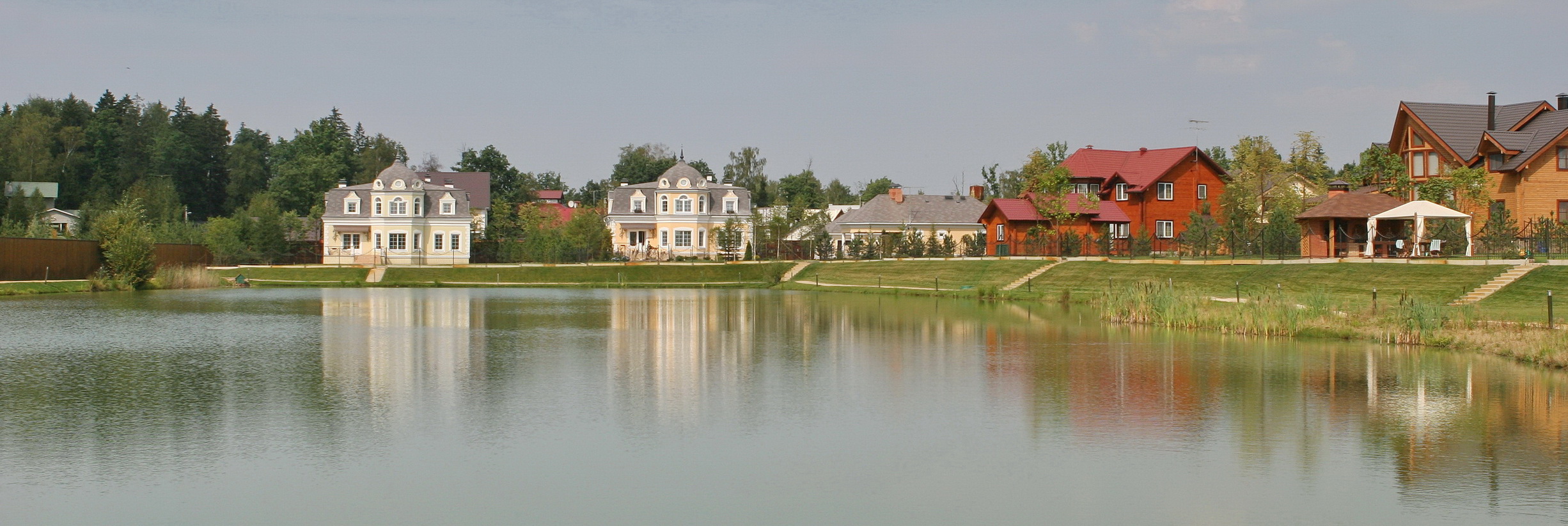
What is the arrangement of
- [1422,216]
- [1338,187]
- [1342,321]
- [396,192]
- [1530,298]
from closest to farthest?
[1342,321]
[1530,298]
[1422,216]
[1338,187]
[396,192]

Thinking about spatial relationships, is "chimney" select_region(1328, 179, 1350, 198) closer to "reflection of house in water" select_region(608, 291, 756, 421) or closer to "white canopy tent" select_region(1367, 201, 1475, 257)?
"white canopy tent" select_region(1367, 201, 1475, 257)

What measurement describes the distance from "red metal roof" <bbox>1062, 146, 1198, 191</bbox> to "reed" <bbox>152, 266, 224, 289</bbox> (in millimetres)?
45884

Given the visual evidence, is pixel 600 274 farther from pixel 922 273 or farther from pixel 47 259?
pixel 47 259

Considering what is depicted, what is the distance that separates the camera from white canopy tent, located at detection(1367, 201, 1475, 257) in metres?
41.7

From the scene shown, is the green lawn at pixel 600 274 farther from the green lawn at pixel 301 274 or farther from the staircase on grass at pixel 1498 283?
the staircase on grass at pixel 1498 283

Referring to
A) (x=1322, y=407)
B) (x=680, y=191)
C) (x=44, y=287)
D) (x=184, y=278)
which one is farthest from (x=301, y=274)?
(x=1322, y=407)

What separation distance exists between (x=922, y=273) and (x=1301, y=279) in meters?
21.0

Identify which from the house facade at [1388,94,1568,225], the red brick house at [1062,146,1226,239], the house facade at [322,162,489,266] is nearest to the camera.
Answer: the house facade at [1388,94,1568,225]

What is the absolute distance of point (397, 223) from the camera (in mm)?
80125

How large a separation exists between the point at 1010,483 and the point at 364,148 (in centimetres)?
13049

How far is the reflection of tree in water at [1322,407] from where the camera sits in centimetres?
1369

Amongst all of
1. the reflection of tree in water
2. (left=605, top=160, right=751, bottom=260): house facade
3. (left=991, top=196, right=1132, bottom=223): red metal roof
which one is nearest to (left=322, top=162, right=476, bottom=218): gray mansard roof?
(left=605, top=160, right=751, bottom=260): house facade

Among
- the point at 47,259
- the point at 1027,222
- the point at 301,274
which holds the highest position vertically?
the point at 1027,222

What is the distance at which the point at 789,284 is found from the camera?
6147 cm
